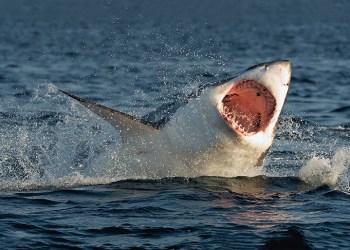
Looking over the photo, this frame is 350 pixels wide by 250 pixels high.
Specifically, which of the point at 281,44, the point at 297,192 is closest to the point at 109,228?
the point at 297,192

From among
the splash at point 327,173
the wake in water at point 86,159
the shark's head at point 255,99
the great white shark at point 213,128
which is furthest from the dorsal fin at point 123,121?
the splash at point 327,173

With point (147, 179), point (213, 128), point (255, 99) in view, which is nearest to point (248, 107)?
point (255, 99)

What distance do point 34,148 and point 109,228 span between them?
15.1 feet

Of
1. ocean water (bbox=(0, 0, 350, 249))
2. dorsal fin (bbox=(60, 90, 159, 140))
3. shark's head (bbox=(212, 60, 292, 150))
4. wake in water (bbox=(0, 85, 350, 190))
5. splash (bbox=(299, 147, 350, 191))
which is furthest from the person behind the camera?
splash (bbox=(299, 147, 350, 191))

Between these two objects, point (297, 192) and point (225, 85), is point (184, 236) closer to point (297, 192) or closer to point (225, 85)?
point (225, 85)

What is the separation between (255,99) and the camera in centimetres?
962

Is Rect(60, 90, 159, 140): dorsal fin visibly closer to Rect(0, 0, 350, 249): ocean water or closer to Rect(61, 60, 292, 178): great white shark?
Rect(61, 60, 292, 178): great white shark

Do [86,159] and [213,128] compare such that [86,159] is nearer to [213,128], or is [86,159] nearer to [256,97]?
[213,128]

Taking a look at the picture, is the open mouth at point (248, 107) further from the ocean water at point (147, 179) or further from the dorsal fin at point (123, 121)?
the dorsal fin at point (123, 121)

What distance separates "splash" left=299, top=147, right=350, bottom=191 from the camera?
11234 millimetres

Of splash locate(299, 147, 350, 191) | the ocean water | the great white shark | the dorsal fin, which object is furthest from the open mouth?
splash locate(299, 147, 350, 191)

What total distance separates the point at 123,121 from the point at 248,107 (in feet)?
4.80

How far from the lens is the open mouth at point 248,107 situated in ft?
31.2

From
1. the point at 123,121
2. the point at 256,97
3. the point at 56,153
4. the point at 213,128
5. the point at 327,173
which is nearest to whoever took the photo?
the point at 256,97
